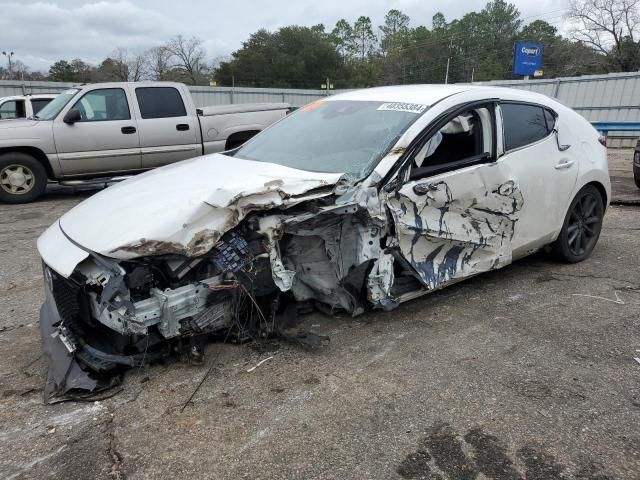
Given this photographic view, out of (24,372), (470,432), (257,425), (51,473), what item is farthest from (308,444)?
(24,372)

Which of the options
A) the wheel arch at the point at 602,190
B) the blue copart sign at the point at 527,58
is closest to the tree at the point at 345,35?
the blue copart sign at the point at 527,58

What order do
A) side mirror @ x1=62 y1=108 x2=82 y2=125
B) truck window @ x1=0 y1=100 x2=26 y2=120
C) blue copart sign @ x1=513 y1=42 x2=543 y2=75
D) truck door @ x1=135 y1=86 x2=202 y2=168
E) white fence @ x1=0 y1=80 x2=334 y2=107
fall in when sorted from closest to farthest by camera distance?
side mirror @ x1=62 y1=108 x2=82 y2=125 → truck door @ x1=135 y1=86 x2=202 y2=168 → truck window @ x1=0 y1=100 x2=26 y2=120 → white fence @ x1=0 y1=80 x2=334 y2=107 → blue copart sign @ x1=513 y1=42 x2=543 y2=75

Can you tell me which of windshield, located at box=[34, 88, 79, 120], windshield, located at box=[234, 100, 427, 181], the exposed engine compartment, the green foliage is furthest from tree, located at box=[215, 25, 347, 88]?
the exposed engine compartment

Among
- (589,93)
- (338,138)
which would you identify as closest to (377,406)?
(338,138)

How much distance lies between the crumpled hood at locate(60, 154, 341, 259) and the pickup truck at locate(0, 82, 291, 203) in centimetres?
553

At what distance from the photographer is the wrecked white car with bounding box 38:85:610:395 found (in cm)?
272

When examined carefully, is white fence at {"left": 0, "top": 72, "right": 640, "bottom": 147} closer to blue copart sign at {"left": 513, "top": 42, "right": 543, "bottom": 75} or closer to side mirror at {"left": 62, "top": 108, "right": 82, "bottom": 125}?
blue copart sign at {"left": 513, "top": 42, "right": 543, "bottom": 75}

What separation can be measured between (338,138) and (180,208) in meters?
1.42

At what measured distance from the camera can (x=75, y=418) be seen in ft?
8.34

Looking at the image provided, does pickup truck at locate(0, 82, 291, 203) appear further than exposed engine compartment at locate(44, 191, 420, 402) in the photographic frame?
Yes

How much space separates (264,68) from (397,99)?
55.0m

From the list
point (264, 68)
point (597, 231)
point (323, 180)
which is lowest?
point (597, 231)

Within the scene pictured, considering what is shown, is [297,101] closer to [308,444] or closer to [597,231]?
[597,231]

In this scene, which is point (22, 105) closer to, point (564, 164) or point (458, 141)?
point (458, 141)
